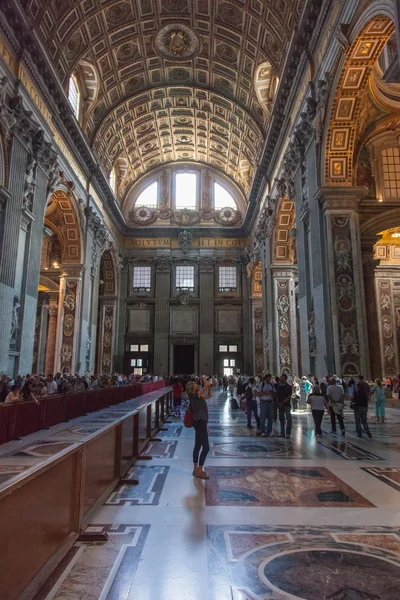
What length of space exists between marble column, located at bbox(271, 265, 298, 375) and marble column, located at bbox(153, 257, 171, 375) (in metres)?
11.1

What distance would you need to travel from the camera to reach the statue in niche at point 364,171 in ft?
48.9

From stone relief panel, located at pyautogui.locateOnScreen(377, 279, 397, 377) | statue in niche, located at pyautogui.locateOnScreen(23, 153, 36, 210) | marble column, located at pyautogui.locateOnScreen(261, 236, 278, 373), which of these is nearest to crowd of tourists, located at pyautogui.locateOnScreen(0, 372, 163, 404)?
statue in niche, located at pyautogui.locateOnScreen(23, 153, 36, 210)

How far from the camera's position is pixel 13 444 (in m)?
6.36

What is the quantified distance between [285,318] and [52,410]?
46.3ft

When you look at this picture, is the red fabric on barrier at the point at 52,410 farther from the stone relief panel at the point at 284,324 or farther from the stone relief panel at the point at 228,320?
the stone relief panel at the point at 228,320

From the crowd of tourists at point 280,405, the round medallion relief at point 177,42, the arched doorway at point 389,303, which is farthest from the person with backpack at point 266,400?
the round medallion relief at point 177,42

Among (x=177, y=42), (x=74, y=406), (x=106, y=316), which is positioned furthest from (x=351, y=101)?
(x=106, y=316)

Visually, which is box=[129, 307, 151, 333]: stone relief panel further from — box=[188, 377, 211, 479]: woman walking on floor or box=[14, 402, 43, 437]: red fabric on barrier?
box=[188, 377, 211, 479]: woman walking on floor

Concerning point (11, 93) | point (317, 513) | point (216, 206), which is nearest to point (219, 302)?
point (216, 206)

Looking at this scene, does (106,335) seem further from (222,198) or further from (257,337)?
(222,198)

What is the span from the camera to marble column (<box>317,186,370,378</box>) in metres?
11.7

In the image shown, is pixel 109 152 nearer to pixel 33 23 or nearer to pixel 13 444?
pixel 33 23

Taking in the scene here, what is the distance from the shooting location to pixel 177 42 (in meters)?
20.0

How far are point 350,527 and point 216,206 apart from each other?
29622 millimetres
